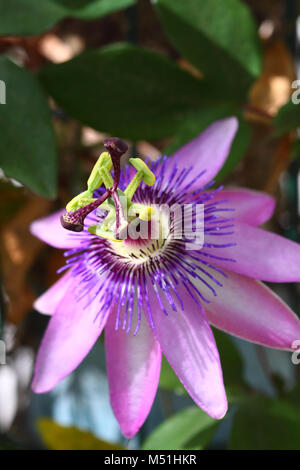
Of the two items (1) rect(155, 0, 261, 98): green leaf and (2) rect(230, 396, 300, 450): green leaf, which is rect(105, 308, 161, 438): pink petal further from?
(1) rect(155, 0, 261, 98): green leaf

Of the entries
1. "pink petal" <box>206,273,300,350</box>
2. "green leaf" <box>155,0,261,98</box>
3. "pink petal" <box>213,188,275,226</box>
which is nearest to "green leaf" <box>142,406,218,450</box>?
"pink petal" <box>206,273,300,350</box>

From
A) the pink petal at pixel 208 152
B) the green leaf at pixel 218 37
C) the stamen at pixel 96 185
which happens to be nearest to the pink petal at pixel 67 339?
the stamen at pixel 96 185

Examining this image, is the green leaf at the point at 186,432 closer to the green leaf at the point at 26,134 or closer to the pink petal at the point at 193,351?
the pink petal at the point at 193,351

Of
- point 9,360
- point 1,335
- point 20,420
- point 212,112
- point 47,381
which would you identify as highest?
point 212,112

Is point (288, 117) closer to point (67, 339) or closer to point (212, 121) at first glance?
point (212, 121)

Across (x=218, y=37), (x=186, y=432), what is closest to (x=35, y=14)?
(x=218, y=37)

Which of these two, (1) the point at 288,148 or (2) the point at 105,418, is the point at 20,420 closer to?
(2) the point at 105,418

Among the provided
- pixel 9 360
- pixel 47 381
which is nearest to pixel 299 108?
pixel 47 381
